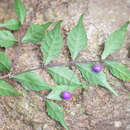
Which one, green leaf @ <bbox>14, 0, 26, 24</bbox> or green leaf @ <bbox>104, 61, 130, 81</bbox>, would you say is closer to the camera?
green leaf @ <bbox>104, 61, 130, 81</bbox>

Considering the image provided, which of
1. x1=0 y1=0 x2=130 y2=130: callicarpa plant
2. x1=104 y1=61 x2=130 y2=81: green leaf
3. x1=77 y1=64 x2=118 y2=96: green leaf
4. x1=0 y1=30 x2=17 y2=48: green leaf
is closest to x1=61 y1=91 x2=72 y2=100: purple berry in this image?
x1=0 y1=0 x2=130 y2=130: callicarpa plant

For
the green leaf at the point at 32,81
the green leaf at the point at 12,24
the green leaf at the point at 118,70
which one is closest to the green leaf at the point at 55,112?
the green leaf at the point at 32,81

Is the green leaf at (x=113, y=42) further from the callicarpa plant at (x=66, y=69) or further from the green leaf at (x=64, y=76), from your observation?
the green leaf at (x=64, y=76)

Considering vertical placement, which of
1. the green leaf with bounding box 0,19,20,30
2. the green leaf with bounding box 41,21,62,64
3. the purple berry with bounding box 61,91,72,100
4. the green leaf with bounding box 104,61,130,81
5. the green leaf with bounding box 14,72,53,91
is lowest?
the purple berry with bounding box 61,91,72,100

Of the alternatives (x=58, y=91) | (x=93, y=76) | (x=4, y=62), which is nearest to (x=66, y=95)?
(x=58, y=91)

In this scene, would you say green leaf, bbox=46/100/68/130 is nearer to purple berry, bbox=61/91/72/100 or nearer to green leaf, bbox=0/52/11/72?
purple berry, bbox=61/91/72/100
